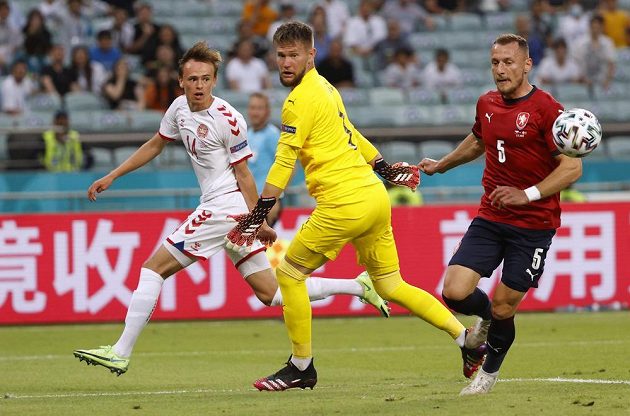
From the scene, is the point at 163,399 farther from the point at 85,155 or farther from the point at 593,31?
the point at 593,31

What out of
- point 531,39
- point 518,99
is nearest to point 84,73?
point 531,39

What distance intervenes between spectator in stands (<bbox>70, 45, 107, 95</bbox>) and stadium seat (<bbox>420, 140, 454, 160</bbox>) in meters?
4.80

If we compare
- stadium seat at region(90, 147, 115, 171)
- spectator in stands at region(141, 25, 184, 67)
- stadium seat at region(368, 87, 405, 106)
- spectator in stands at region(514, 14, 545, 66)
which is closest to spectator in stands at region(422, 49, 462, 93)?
stadium seat at region(368, 87, 405, 106)

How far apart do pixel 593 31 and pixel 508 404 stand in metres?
13.7

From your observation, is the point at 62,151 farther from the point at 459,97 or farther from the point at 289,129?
the point at 289,129

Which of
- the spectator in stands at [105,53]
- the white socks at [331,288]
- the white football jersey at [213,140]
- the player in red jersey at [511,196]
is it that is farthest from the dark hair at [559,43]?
the player in red jersey at [511,196]

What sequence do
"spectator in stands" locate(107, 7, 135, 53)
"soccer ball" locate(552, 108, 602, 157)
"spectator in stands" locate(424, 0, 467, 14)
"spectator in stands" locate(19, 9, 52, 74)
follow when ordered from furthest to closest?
"spectator in stands" locate(424, 0, 467, 14) → "spectator in stands" locate(107, 7, 135, 53) → "spectator in stands" locate(19, 9, 52, 74) → "soccer ball" locate(552, 108, 602, 157)

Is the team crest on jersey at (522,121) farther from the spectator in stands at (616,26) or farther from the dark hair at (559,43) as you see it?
the spectator in stands at (616,26)

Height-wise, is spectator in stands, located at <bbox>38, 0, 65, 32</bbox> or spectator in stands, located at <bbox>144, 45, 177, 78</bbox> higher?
spectator in stands, located at <bbox>38, 0, 65, 32</bbox>

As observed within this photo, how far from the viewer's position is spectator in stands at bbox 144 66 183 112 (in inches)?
710

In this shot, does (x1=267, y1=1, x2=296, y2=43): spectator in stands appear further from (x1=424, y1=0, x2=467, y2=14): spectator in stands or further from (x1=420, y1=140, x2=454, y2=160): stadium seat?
(x1=420, y1=140, x2=454, y2=160): stadium seat

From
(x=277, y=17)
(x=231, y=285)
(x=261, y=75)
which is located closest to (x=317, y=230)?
(x=231, y=285)

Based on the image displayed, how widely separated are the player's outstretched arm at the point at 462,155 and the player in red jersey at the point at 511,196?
0.22 metres

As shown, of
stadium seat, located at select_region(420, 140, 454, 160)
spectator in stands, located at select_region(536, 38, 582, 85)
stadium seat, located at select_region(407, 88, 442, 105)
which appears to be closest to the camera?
stadium seat, located at select_region(420, 140, 454, 160)
